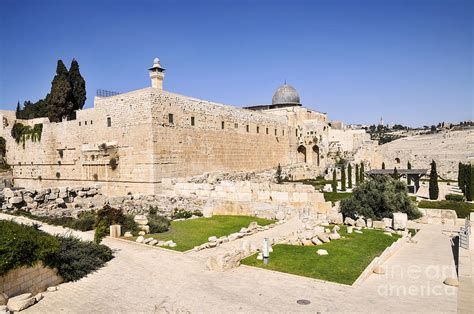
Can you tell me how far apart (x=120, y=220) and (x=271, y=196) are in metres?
7.26

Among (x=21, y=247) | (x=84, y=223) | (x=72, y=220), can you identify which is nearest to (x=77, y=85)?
(x=72, y=220)

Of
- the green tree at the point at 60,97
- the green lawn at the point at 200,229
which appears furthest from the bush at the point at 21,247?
the green tree at the point at 60,97

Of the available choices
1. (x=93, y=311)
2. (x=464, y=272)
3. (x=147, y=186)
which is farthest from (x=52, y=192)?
(x=464, y=272)

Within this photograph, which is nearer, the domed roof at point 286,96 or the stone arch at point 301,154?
the stone arch at point 301,154

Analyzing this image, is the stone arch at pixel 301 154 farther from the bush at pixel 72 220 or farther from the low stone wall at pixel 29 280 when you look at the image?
the low stone wall at pixel 29 280

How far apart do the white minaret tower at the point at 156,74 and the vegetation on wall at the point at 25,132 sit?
39.2 ft

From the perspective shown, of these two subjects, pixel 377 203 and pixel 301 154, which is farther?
pixel 301 154

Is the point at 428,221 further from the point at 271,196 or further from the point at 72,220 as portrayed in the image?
the point at 72,220

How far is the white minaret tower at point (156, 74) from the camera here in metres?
20.6

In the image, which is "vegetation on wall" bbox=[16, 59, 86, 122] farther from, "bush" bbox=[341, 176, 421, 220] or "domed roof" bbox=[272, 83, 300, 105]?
"bush" bbox=[341, 176, 421, 220]

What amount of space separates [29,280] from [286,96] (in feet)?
122

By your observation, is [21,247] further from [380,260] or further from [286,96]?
[286,96]

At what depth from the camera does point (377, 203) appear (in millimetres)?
15391

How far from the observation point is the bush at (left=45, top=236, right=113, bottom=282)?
7.71 meters
